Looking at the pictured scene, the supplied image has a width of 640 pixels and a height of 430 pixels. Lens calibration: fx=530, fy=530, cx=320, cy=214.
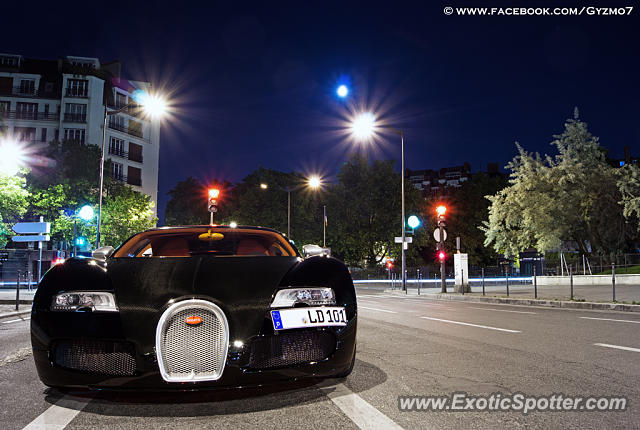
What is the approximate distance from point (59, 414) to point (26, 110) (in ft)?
195

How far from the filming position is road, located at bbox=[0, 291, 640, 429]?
3223mm

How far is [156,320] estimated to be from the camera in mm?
3225

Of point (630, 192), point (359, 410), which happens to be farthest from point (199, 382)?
point (630, 192)

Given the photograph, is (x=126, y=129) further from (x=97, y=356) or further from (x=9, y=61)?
(x=97, y=356)

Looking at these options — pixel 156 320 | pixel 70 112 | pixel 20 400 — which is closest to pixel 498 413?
pixel 156 320

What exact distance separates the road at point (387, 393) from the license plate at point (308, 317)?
1.66 feet

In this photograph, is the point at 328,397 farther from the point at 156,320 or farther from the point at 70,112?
the point at 70,112

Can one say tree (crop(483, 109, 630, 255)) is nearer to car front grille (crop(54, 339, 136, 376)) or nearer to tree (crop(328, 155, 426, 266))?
tree (crop(328, 155, 426, 266))

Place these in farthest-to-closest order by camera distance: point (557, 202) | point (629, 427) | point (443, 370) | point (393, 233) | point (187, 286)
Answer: point (393, 233)
point (557, 202)
point (443, 370)
point (187, 286)
point (629, 427)

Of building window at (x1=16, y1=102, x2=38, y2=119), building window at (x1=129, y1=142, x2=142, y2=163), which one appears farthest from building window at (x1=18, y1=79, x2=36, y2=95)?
building window at (x1=129, y1=142, x2=142, y2=163)

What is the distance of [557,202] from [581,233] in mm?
3710

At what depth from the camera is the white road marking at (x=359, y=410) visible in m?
3.12

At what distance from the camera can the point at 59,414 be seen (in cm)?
346

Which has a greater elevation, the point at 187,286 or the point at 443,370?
the point at 187,286
